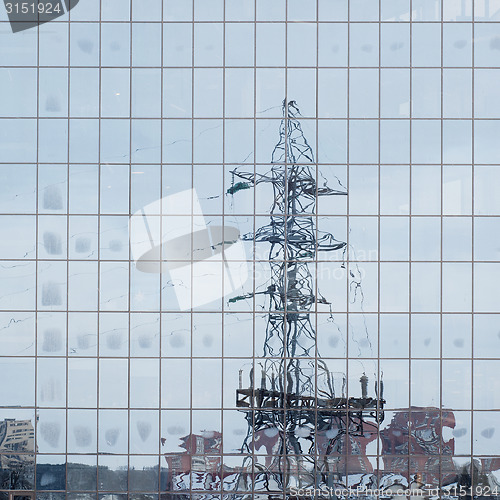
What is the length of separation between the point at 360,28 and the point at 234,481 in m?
5.85

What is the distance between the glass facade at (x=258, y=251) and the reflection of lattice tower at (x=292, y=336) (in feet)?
0.08

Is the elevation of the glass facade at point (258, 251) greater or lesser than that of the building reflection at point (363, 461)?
greater

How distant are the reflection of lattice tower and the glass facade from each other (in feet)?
0.08

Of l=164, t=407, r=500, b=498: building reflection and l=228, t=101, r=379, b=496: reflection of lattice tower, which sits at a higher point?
l=228, t=101, r=379, b=496: reflection of lattice tower

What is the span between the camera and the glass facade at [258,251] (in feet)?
23.1

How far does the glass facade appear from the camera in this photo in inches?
277

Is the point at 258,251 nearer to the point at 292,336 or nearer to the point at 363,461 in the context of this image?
the point at 292,336

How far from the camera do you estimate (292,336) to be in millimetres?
7031

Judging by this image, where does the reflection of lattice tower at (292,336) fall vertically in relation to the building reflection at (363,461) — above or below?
above

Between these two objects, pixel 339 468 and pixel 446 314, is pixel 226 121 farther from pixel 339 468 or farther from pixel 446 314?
pixel 339 468

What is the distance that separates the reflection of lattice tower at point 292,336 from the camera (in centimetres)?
703

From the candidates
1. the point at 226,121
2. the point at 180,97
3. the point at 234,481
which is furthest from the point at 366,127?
the point at 234,481

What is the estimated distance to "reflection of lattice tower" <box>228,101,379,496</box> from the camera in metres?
7.03

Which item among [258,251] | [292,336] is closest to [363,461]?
[292,336]
